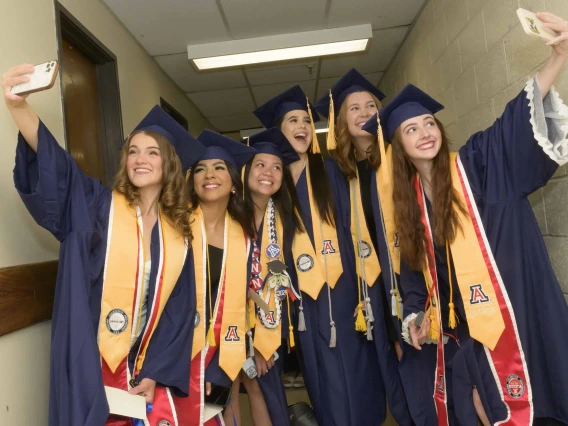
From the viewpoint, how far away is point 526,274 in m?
1.61

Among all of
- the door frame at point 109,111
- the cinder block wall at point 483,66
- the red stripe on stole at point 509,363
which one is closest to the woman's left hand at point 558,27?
the cinder block wall at point 483,66

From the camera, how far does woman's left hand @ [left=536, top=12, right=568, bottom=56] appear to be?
55.0 inches

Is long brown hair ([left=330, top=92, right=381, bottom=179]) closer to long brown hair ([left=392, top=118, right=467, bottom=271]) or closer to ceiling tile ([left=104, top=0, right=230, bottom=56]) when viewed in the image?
long brown hair ([left=392, top=118, right=467, bottom=271])

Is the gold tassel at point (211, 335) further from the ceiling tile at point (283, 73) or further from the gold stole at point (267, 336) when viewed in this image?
the ceiling tile at point (283, 73)

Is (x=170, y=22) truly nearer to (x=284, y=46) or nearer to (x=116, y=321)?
(x=284, y=46)

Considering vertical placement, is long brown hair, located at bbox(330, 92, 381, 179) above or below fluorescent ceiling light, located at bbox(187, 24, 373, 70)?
below

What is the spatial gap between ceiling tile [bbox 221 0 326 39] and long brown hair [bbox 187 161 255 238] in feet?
4.95

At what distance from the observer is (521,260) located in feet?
5.27

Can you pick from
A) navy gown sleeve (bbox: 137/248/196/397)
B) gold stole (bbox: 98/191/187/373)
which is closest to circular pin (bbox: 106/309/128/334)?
gold stole (bbox: 98/191/187/373)

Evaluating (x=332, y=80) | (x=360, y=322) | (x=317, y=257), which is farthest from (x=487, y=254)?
(x=332, y=80)

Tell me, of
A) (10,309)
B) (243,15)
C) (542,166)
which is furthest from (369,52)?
(10,309)

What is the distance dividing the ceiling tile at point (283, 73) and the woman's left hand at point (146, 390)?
11.5 feet

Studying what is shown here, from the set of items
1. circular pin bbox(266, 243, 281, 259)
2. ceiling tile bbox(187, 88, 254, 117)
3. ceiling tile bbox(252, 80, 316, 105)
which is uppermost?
ceiling tile bbox(187, 88, 254, 117)

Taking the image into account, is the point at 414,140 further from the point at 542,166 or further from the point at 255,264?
the point at 255,264
